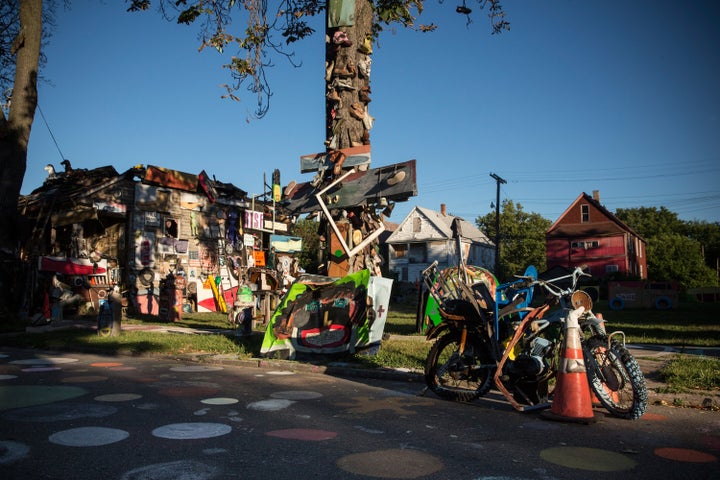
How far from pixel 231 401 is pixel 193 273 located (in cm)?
1936

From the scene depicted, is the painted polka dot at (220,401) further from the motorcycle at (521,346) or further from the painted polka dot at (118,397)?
the motorcycle at (521,346)

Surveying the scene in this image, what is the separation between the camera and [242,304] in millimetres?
12875

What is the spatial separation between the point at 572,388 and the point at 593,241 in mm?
55813

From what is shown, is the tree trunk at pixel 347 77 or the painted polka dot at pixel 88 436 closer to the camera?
the painted polka dot at pixel 88 436

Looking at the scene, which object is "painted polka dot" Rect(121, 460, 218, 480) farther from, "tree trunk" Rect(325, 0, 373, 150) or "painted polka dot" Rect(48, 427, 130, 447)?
"tree trunk" Rect(325, 0, 373, 150)

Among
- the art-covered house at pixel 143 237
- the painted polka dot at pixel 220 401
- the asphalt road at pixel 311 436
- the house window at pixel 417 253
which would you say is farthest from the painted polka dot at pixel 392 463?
the house window at pixel 417 253

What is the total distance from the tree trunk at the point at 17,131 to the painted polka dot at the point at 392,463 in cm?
1572

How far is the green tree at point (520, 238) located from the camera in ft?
245

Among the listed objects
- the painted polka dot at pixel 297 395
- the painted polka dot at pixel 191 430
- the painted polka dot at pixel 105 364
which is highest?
the painted polka dot at pixel 105 364

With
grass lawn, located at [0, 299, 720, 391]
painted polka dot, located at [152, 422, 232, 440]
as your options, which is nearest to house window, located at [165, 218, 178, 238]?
grass lawn, located at [0, 299, 720, 391]

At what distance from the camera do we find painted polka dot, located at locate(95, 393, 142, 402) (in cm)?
558

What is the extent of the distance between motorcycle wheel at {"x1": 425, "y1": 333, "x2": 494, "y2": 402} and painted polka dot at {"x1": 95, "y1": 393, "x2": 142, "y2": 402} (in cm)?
318

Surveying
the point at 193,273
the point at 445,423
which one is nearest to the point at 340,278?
the point at 445,423

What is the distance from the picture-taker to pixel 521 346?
221 inches
